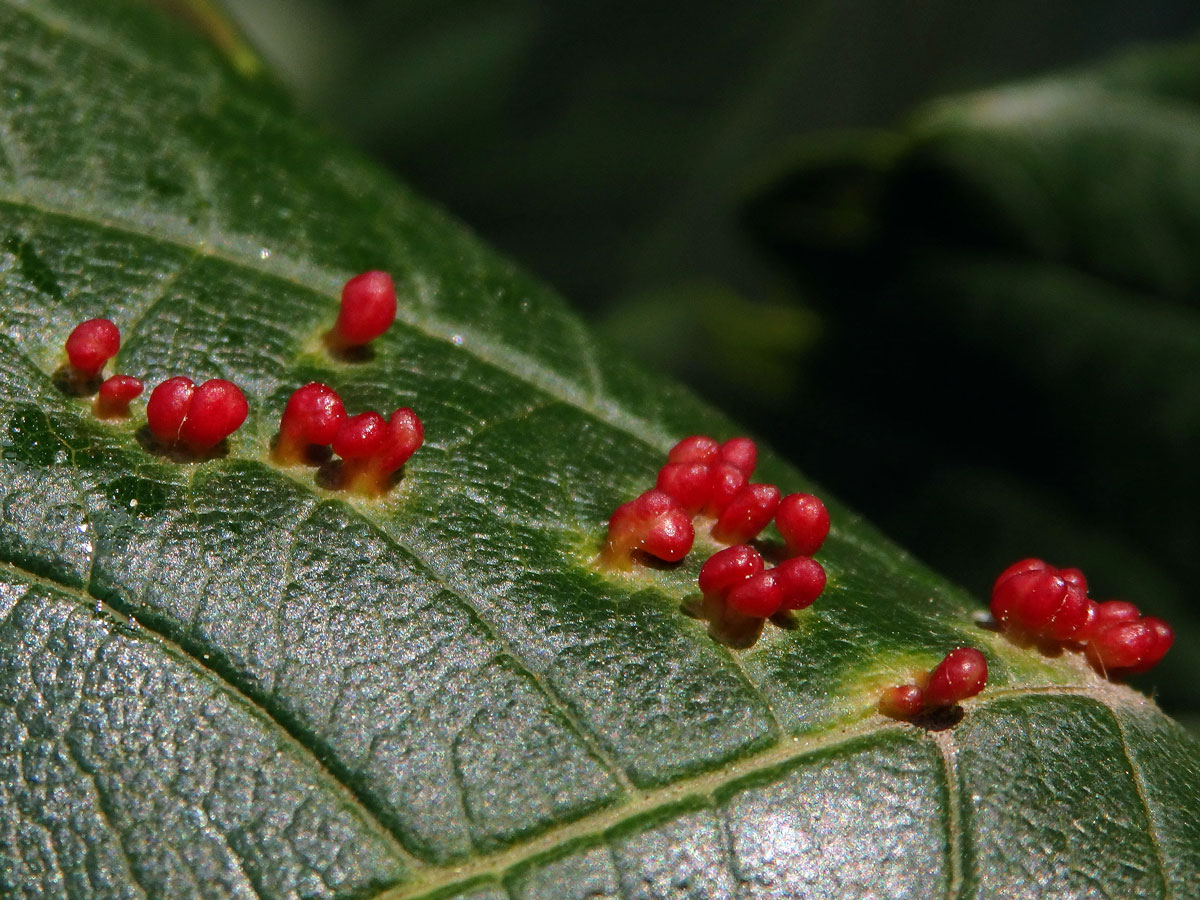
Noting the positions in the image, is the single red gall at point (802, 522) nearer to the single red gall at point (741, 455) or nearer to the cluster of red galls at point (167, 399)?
the single red gall at point (741, 455)

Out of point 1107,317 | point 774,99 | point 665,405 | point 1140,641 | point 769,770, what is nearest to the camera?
point 769,770

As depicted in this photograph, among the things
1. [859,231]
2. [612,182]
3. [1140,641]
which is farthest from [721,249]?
[1140,641]

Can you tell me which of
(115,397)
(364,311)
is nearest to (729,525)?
(364,311)

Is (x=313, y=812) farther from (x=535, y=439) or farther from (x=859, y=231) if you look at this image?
(x=859, y=231)

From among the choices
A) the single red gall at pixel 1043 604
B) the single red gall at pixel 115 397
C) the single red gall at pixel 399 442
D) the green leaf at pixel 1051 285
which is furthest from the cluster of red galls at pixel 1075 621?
the green leaf at pixel 1051 285

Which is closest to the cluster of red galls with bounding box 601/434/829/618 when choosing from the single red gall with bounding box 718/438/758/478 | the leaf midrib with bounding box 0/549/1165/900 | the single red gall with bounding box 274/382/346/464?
the single red gall with bounding box 718/438/758/478

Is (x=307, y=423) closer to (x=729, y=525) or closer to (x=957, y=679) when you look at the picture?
(x=729, y=525)
